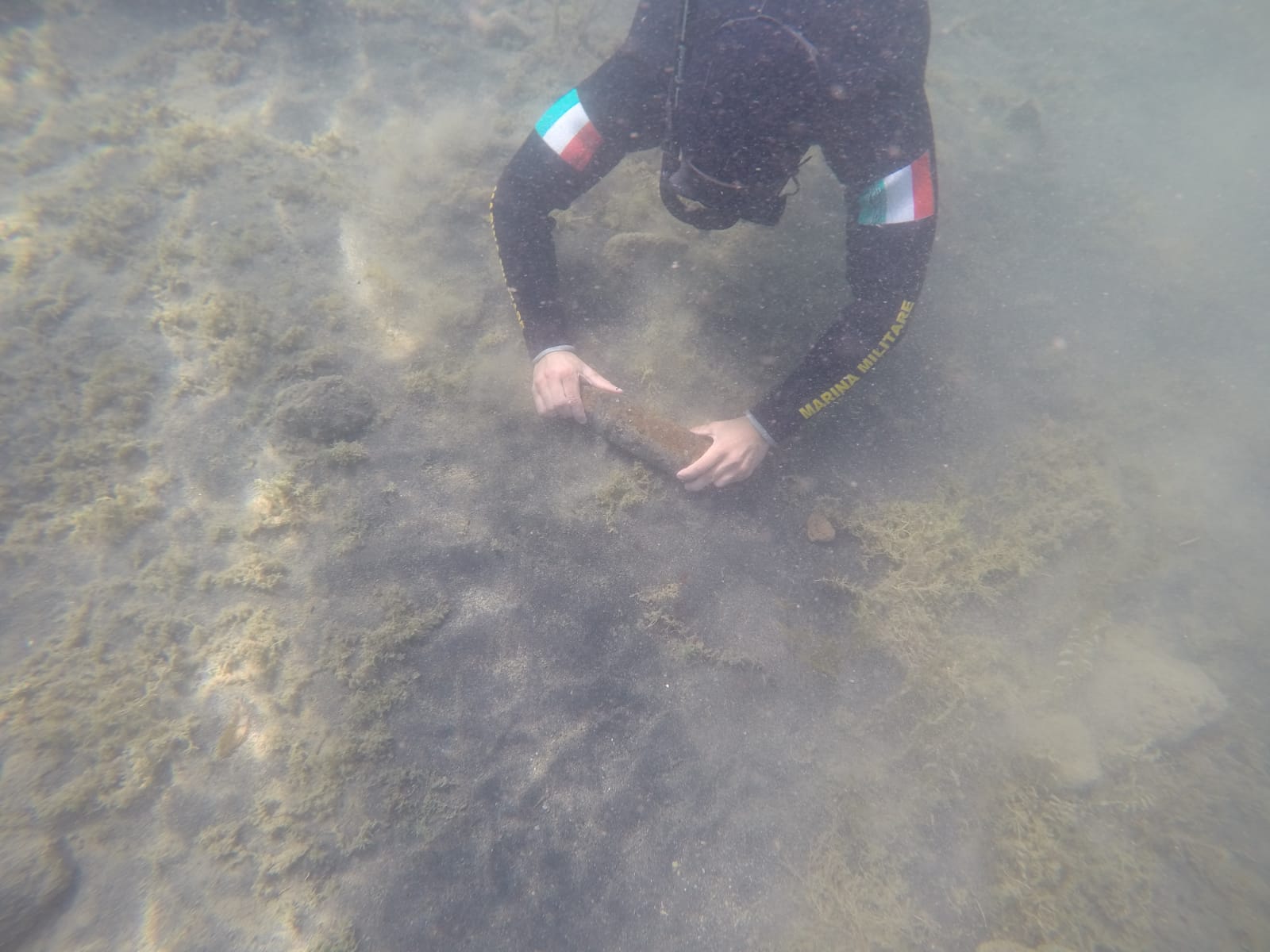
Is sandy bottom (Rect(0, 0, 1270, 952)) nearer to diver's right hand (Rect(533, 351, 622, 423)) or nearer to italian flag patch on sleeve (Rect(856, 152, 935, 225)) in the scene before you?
diver's right hand (Rect(533, 351, 622, 423))

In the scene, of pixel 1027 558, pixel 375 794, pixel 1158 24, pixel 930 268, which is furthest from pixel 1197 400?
pixel 1158 24

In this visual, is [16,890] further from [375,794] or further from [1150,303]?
[1150,303]

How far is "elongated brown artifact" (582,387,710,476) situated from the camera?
3232 millimetres

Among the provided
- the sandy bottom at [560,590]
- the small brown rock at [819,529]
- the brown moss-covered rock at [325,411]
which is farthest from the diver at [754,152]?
the brown moss-covered rock at [325,411]

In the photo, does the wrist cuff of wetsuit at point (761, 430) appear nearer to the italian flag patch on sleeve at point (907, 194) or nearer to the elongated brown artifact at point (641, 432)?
the elongated brown artifact at point (641, 432)

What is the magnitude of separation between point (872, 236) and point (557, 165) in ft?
6.65

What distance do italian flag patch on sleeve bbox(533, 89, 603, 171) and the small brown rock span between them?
2783mm

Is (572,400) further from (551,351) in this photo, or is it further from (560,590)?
(560,590)

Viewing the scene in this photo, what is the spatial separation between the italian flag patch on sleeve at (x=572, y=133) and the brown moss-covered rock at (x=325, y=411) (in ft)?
6.75

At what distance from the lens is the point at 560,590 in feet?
10.3

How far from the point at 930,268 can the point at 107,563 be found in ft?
22.0

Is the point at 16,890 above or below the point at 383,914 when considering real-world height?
above

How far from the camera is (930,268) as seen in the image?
5020mm

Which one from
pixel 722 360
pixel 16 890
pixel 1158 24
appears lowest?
pixel 1158 24
